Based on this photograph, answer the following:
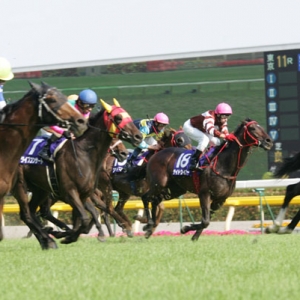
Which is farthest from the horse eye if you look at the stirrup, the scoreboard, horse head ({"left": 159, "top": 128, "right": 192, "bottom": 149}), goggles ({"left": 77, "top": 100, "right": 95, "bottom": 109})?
the scoreboard

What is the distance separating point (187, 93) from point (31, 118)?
36.3 ft

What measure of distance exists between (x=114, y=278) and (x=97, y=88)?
542 inches

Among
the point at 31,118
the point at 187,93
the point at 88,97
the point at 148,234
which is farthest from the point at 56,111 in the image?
the point at 187,93

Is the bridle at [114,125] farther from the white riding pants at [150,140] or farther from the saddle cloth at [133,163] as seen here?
the white riding pants at [150,140]

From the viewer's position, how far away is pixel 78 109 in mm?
10148

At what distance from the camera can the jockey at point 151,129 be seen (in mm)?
12945

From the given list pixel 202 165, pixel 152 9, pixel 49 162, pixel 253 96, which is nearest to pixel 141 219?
pixel 202 165

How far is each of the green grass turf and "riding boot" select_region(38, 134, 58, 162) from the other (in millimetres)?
8596

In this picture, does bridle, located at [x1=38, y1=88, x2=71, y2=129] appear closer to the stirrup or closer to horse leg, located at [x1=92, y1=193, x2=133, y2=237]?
the stirrup

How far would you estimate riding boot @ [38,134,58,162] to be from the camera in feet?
31.0

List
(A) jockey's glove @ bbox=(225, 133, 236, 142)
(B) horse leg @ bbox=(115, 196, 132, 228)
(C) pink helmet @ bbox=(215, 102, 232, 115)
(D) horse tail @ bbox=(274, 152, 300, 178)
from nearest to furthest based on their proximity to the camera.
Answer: (D) horse tail @ bbox=(274, 152, 300, 178)
(A) jockey's glove @ bbox=(225, 133, 236, 142)
(C) pink helmet @ bbox=(215, 102, 232, 115)
(B) horse leg @ bbox=(115, 196, 132, 228)

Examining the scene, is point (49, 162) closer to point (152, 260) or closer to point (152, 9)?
point (152, 260)

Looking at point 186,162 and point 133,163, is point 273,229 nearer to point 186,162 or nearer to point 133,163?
point 186,162

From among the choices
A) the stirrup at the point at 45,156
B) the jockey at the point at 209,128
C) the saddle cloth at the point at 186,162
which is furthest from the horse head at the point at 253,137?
the stirrup at the point at 45,156
